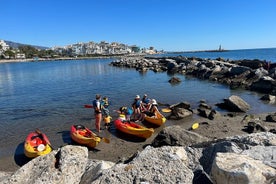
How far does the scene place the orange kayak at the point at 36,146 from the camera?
11.2m

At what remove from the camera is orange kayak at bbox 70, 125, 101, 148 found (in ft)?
39.8

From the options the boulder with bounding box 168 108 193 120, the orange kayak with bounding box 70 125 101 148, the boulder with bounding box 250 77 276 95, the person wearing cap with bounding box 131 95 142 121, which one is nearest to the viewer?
the orange kayak with bounding box 70 125 101 148

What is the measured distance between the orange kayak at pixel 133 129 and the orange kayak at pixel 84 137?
172cm

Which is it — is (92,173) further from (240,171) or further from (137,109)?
(137,109)

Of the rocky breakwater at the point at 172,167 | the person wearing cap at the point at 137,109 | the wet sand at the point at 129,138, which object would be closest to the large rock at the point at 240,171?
the rocky breakwater at the point at 172,167

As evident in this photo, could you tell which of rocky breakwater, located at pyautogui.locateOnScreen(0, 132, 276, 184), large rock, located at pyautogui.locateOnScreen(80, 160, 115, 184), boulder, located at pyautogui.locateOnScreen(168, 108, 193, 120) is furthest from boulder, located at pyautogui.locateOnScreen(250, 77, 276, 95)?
large rock, located at pyautogui.locateOnScreen(80, 160, 115, 184)

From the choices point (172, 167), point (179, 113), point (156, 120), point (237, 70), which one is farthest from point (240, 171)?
point (237, 70)

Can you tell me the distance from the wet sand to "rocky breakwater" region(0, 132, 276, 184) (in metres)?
4.11

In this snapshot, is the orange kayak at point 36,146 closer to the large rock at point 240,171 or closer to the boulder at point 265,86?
the large rock at point 240,171

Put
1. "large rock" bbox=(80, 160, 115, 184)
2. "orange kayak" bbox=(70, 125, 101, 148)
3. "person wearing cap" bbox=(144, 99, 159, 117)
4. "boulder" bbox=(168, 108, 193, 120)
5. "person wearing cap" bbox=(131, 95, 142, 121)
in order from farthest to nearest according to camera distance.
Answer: "boulder" bbox=(168, 108, 193, 120) < "person wearing cap" bbox=(131, 95, 142, 121) < "person wearing cap" bbox=(144, 99, 159, 117) < "orange kayak" bbox=(70, 125, 101, 148) < "large rock" bbox=(80, 160, 115, 184)

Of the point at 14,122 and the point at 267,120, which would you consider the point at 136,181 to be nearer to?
the point at 267,120

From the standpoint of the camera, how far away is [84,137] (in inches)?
495

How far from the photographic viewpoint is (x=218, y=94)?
2689cm

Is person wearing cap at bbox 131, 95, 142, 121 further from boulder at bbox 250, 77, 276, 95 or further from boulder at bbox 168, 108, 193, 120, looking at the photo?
boulder at bbox 250, 77, 276, 95
